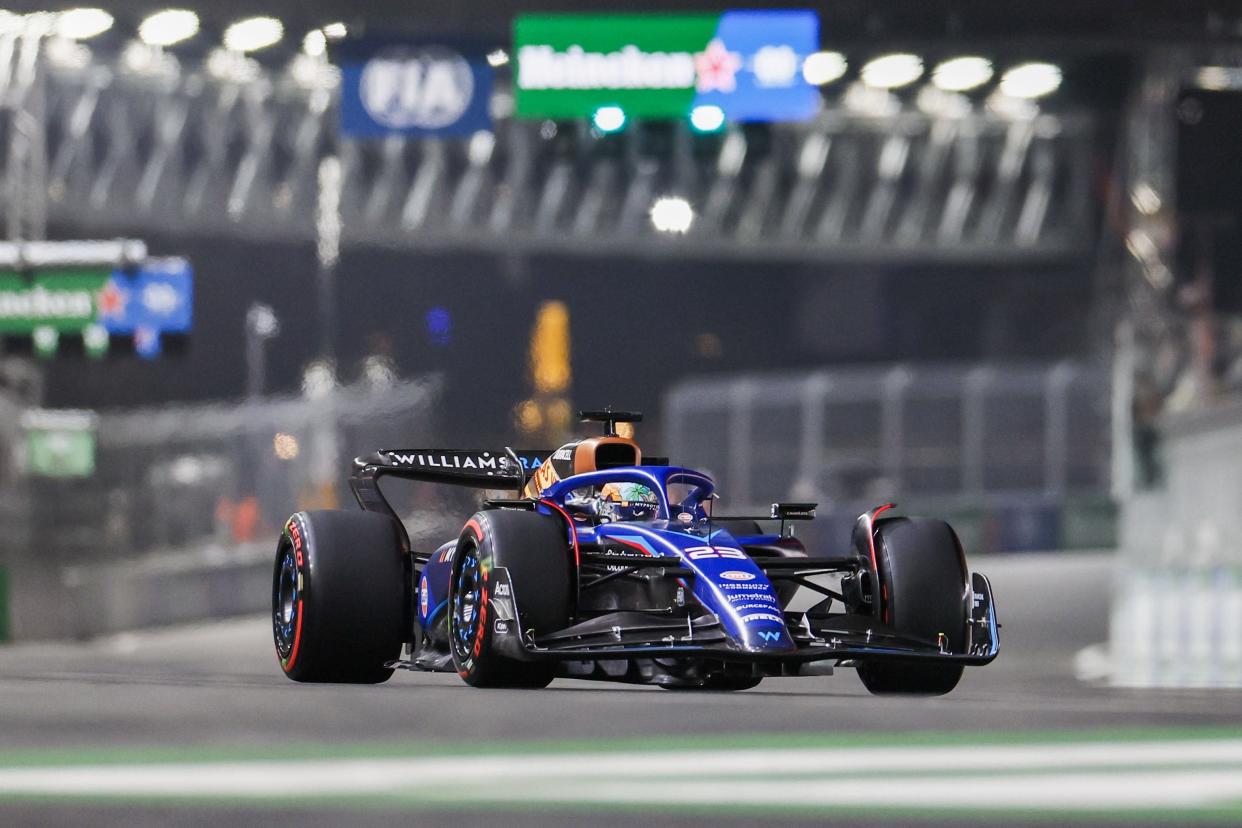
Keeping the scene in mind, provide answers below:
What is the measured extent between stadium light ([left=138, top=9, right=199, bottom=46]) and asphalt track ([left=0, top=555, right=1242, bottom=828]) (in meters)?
20.0

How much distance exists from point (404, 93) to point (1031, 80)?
12.3 meters

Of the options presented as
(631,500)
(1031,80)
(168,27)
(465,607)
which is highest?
(1031,80)

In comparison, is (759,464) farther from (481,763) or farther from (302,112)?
(481,763)

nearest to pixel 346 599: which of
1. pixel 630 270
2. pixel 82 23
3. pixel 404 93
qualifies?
pixel 404 93

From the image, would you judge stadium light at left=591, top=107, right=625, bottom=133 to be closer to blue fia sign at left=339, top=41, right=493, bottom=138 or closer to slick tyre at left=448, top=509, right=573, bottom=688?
blue fia sign at left=339, top=41, right=493, bottom=138

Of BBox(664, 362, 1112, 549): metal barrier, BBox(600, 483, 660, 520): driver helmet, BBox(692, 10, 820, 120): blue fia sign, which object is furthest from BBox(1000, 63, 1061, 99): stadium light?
BBox(600, 483, 660, 520): driver helmet

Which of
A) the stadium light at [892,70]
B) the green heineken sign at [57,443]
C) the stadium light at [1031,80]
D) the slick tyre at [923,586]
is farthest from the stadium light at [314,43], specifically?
the slick tyre at [923,586]

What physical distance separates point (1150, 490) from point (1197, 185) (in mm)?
4241

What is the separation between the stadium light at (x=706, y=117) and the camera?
24.6 metres

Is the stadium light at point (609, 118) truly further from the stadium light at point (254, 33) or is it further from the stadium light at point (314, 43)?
the stadium light at point (254, 33)

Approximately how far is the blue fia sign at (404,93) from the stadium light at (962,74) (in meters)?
8.60

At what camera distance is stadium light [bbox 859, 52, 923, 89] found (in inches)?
1230

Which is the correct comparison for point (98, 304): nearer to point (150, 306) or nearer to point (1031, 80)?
point (150, 306)

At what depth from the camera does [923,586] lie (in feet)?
31.5
